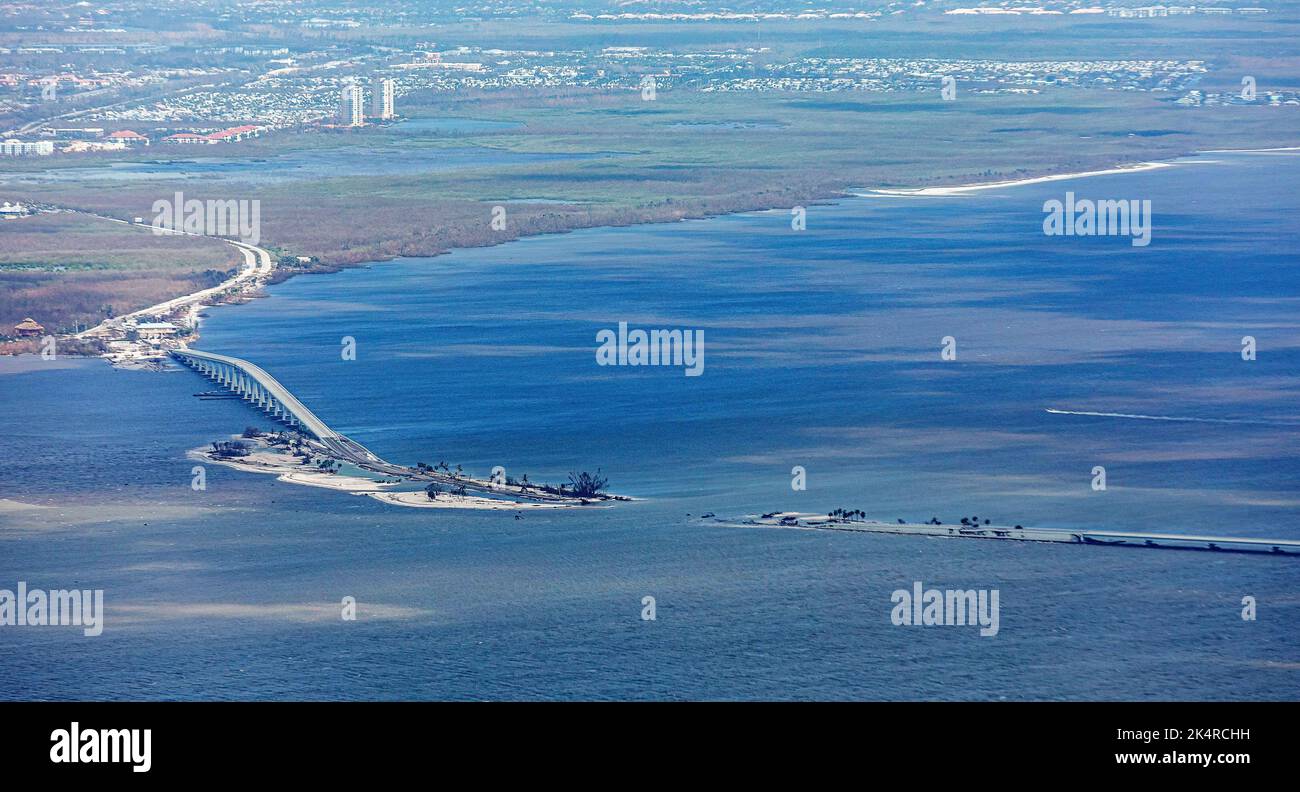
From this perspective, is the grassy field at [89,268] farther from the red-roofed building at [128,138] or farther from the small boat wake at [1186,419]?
the small boat wake at [1186,419]

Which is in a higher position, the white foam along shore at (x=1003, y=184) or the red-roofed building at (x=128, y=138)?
the red-roofed building at (x=128, y=138)

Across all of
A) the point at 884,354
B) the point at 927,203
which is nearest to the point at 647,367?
the point at 884,354

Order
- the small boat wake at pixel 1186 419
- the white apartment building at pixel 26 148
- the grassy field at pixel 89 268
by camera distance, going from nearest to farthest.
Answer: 1. the small boat wake at pixel 1186 419
2. the grassy field at pixel 89 268
3. the white apartment building at pixel 26 148

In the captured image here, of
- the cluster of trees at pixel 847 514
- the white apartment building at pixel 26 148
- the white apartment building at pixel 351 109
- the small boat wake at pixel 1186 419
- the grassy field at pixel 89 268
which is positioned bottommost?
the cluster of trees at pixel 847 514

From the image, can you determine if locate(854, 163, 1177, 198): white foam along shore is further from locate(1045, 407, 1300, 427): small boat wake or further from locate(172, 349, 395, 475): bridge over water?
locate(1045, 407, 1300, 427): small boat wake

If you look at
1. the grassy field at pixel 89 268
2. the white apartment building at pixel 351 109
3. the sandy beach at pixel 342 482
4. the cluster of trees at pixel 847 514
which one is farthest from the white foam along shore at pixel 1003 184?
the cluster of trees at pixel 847 514

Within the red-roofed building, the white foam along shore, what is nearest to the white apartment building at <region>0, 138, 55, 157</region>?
the red-roofed building

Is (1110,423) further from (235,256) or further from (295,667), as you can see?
(235,256)

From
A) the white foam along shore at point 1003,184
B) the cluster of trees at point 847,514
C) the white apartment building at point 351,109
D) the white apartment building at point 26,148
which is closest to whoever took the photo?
the cluster of trees at point 847,514

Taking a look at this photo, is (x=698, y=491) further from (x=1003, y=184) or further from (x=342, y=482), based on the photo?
(x=1003, y=184)
